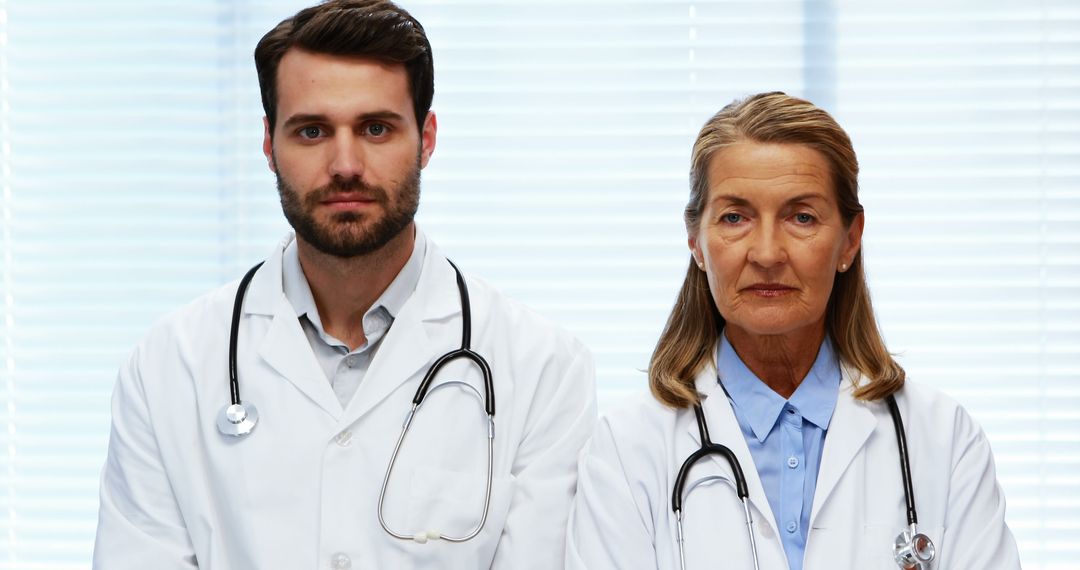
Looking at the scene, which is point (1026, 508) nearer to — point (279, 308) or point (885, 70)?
point (885, 70)

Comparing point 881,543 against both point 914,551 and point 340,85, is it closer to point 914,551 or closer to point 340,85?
point 914,551

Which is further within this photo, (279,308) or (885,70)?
(885,70)

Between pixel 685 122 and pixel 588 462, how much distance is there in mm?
1079

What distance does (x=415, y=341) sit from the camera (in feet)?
5.46

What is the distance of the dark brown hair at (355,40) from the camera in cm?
163

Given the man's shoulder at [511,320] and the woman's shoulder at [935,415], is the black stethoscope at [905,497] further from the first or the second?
the man's shoulder at [511,320]

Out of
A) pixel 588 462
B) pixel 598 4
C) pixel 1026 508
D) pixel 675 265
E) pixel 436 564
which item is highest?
pixel 598 4

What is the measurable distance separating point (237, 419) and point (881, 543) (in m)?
0.93

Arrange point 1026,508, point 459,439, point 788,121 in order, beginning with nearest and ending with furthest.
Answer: point 788,121, point 459,439, point 1026,508

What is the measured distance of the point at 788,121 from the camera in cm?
150

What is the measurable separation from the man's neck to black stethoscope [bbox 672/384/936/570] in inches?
21.2

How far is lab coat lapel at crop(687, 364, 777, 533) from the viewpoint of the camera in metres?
1.45

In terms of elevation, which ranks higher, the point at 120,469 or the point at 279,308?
the point at 279,308

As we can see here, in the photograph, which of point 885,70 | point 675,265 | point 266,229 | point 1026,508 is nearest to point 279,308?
point 266,229
